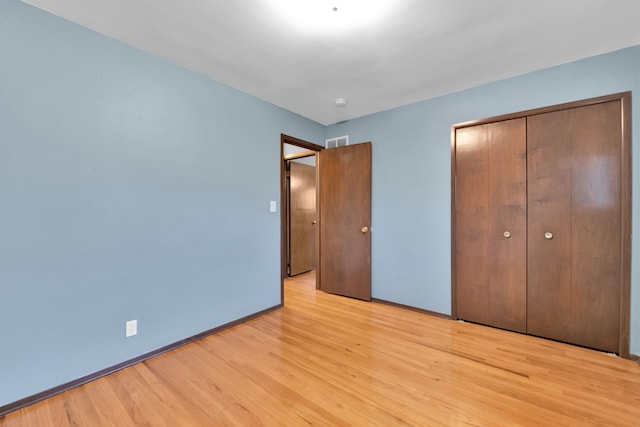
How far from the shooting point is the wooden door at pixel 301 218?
4812 mm

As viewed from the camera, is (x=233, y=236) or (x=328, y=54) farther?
(x=233, y=236)

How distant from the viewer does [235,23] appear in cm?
182

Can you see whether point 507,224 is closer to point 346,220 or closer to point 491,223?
point 491,223

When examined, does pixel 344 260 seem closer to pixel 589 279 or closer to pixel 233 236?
pixel 233 236

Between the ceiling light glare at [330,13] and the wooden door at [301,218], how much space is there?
3009mm

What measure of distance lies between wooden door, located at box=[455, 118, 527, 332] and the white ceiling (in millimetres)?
619

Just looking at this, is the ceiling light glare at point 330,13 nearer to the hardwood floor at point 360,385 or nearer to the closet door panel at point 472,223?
the closet door panel at point 472,223

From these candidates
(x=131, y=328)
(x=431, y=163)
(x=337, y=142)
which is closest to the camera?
(x=131, y=328)

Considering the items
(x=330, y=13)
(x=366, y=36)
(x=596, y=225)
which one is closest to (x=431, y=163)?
(x=596, y=225)

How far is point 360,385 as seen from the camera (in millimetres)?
1797

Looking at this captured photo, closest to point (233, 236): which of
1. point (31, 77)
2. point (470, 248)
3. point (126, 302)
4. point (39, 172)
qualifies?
point (126, 302)

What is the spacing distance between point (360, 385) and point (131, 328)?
177cm

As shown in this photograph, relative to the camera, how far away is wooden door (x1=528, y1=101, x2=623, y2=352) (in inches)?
85.1

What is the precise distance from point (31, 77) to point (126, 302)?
1604mm
